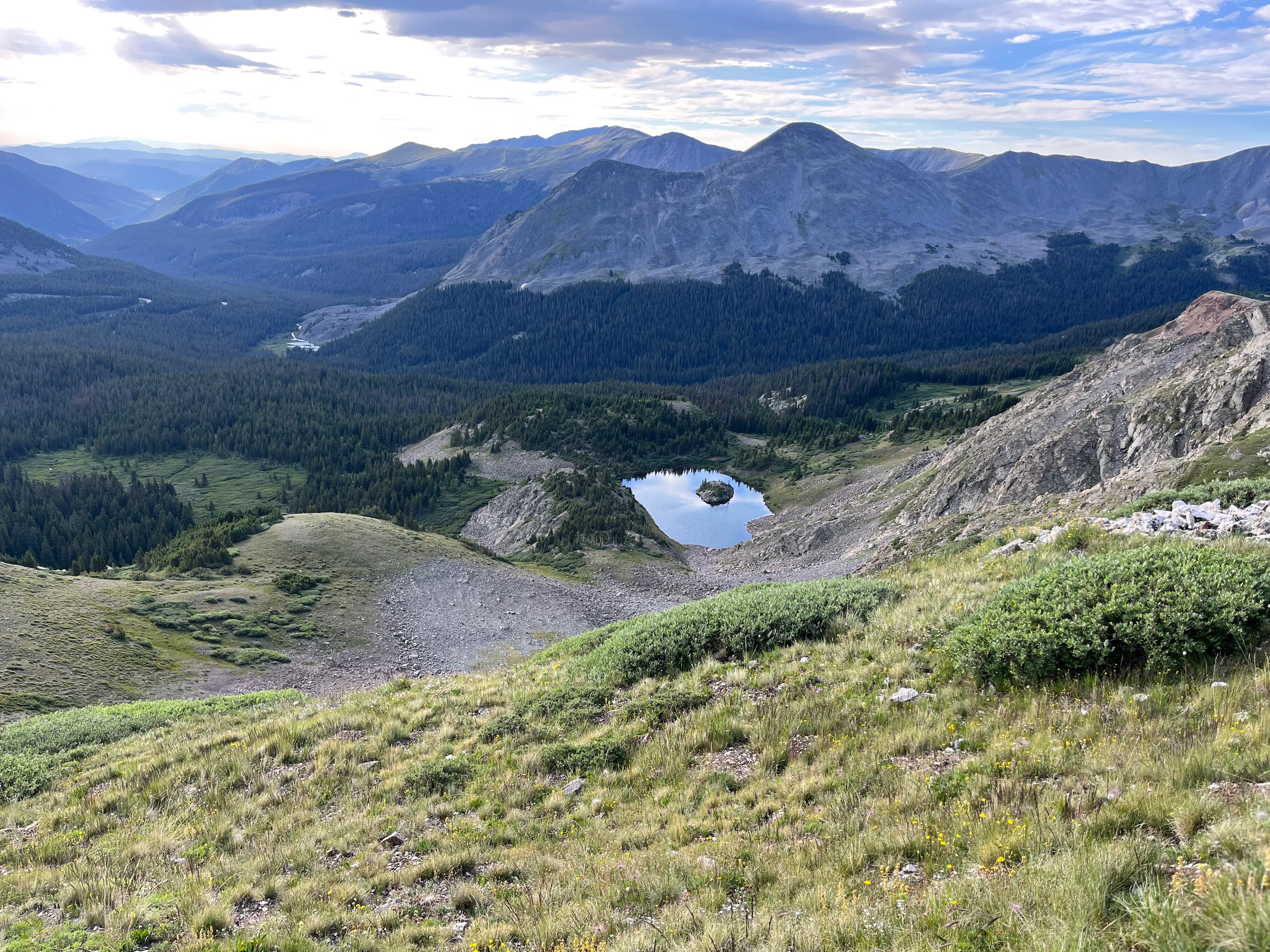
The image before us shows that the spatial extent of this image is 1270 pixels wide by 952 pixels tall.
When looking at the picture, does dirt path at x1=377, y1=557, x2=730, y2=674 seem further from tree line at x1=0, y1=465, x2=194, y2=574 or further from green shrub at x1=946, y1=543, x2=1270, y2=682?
tree line at x1=0, y1=465, x2=194, y2=574

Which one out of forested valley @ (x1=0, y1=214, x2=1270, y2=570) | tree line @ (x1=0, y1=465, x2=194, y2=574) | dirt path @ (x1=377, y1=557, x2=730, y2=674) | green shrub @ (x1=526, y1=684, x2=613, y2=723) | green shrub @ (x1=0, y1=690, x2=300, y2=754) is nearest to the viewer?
green shrub @ (x1=526, y1=684, x2=613, y2=723)

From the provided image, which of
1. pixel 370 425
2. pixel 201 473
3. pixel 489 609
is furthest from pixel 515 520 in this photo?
pixel 201 473

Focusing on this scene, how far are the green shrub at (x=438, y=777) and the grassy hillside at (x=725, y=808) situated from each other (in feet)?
0.34

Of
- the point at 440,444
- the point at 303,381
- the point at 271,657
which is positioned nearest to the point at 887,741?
the point at 271,657

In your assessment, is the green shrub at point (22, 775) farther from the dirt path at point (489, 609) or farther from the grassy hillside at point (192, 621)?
the dirt path at point (489, 609)

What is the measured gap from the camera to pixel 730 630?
16781 millimetres

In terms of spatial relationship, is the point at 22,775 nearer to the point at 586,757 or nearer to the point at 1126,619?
the point at 586,757

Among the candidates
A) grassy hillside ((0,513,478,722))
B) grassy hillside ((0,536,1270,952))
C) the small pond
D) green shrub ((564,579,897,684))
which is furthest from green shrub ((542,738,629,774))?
the small pond

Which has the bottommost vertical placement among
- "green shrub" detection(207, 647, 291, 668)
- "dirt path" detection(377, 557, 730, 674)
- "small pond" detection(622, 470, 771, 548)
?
"small pond" detection(622, 470, 771, 548)

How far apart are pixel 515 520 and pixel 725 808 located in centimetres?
7917

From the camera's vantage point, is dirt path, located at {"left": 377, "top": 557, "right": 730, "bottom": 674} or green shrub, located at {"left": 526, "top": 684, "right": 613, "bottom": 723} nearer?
green shrub, located at {"left": 526, "top": 684, "right": 613, "bottom": 723}

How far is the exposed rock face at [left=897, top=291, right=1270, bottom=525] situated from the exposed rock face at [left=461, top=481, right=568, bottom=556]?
3857 centimetres

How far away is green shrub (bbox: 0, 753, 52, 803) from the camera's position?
53.3ft

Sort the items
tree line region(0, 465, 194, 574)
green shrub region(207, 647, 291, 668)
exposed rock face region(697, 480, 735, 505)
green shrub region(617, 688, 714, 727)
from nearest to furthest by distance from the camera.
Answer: green shrub region(617, 688, 714, 727) < green shrub region(207, 647, 291, 668) < tree line region(0, 465, 194, 574) < exposed rock face region(697, 480, 735, 505)
